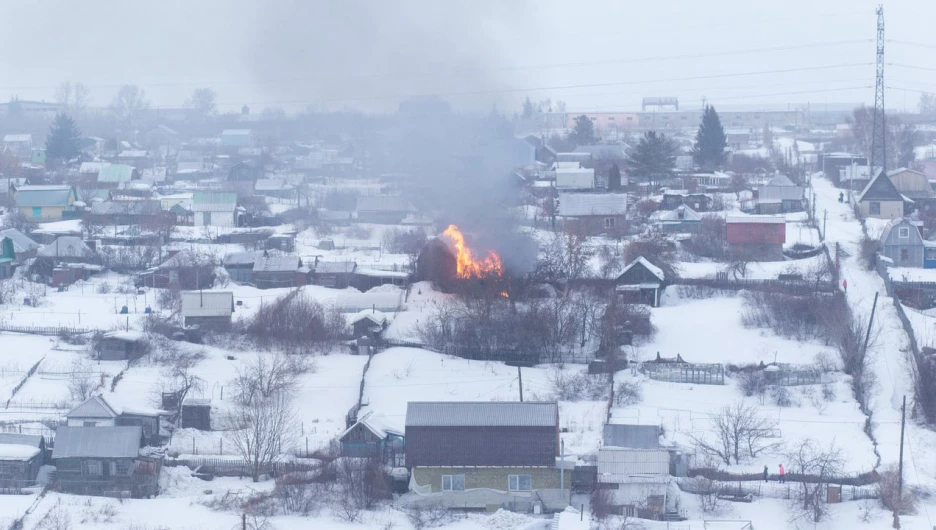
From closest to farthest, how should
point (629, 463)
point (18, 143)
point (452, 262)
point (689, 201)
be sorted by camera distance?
point (629, 463), point (452, 262), point (689, 201), point (18, 143)

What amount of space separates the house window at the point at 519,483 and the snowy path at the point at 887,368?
12.4 ft

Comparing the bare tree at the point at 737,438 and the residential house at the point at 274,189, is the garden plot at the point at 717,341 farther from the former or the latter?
the residential house at the point at 274,189

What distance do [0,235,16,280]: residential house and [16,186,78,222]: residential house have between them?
515cm

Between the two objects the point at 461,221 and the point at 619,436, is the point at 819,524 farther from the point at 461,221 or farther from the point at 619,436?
the point at 461,221

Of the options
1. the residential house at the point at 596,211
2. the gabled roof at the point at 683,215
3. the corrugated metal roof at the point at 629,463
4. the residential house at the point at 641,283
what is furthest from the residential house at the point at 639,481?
the gabled roof at the point at 683,215

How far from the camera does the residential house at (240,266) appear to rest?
23312 millimetres

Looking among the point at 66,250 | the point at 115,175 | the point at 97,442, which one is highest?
the point at 115,175

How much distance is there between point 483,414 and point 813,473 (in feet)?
11.6

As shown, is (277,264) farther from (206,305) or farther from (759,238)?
Result: (759,238)

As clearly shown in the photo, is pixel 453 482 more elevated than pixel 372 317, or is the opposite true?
pixel 372 317

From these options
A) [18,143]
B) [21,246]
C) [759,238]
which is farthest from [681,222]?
[18,143]

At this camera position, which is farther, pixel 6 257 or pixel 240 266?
pixel 6 257

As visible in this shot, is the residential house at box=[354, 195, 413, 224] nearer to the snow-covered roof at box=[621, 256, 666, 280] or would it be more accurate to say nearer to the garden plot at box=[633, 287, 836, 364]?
the snow-covered roof at box=[621, 256, 666, 280]

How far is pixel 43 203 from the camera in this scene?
96.7ft
